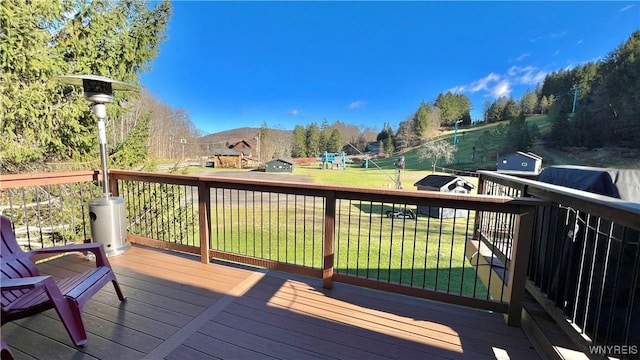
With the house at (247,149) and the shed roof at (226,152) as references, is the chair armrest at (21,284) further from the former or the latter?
the house at (247,149)

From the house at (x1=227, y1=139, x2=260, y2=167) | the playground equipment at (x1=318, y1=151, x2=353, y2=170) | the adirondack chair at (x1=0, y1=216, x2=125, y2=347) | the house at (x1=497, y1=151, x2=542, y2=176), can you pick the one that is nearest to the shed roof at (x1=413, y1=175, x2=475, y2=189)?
the house at (x1=497, y1=151, x2=542, y2=176)

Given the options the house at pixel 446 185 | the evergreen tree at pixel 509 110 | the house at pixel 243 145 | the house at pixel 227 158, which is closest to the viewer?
the house at pixel 446 185

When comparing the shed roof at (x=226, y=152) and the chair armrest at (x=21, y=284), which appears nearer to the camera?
the chair armrest at (x=21, y=284)

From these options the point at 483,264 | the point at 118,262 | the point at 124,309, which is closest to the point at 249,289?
the point at 124,309

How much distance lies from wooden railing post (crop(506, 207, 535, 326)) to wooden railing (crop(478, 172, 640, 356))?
0.17 meters

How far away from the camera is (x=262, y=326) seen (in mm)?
1885

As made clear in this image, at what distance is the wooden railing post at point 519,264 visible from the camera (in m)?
1.88

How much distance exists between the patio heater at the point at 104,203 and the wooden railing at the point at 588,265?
3840 mm

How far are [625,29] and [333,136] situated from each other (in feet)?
115

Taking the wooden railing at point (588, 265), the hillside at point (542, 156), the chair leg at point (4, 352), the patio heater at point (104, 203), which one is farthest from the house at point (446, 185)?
the chair leg at point (4, 352)

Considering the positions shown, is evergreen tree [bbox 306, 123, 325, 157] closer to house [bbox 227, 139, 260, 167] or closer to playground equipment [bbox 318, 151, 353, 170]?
playground equipment [bbox 318, 151, 353, 170]

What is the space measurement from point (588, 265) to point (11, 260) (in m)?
3.64

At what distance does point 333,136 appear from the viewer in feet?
151

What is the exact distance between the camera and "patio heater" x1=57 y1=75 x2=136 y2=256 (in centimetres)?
279
